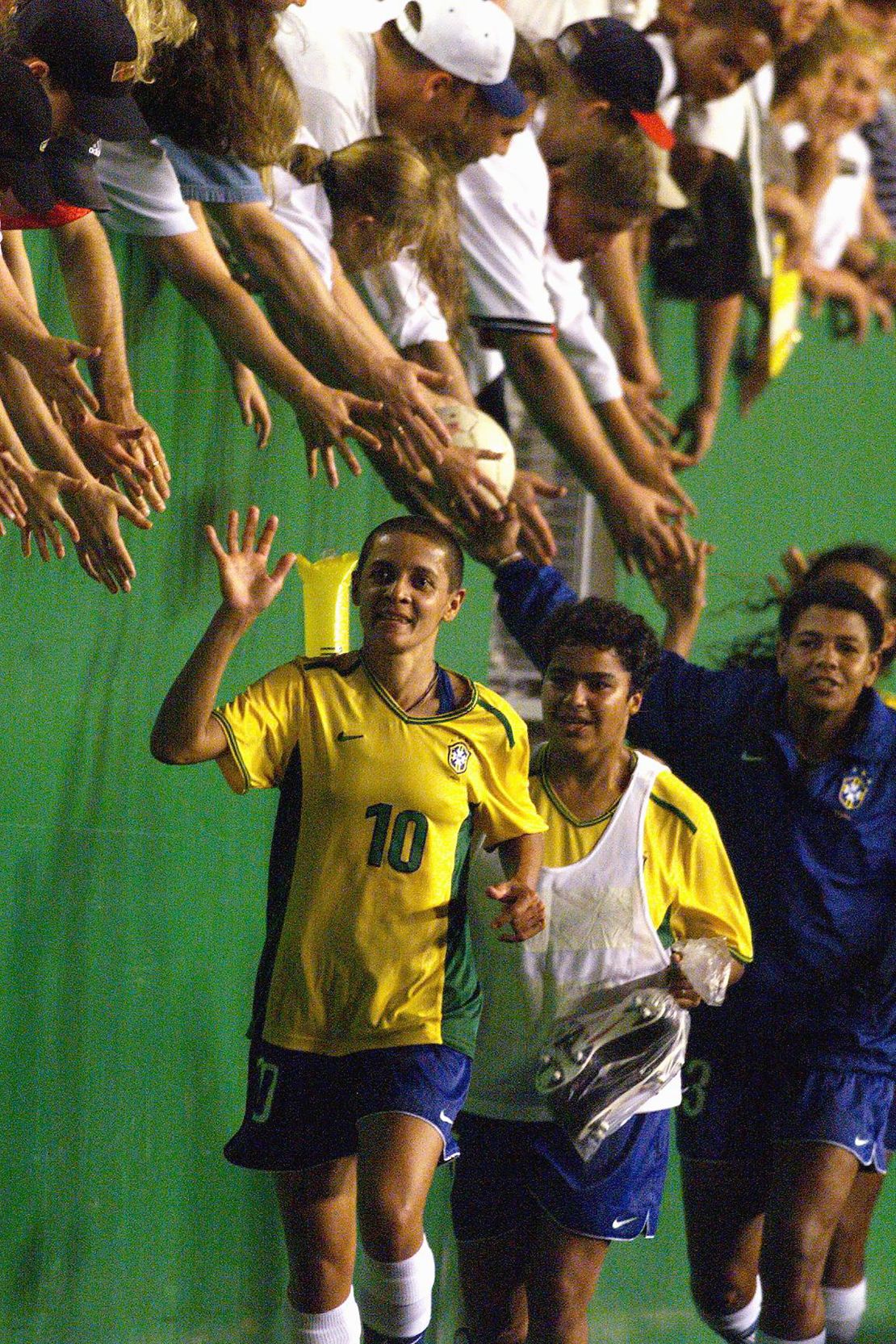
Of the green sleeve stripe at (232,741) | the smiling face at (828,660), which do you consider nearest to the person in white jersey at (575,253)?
the smiling face at (828,660)

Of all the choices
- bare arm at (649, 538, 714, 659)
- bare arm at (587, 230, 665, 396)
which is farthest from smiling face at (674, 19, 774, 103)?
bare arm at (649, 538, 714, 659)

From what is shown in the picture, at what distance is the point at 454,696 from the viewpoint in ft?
11.4

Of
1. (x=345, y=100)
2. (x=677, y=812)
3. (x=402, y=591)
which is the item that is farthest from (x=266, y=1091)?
(x=345, y=100)

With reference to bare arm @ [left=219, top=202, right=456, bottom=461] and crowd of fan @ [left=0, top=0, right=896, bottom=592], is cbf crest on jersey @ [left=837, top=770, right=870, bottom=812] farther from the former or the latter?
bare arm @ [left=219, top=202, right=456, bottom=461]

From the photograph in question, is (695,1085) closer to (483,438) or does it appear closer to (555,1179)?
(555,1179)

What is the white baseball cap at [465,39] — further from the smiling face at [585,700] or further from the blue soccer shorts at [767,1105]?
the blue soccer shorts at [767,1105]

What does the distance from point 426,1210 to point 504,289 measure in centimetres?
224

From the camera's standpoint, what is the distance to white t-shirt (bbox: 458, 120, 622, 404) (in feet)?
14.6

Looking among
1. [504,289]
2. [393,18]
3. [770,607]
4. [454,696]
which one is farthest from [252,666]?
[770,607]

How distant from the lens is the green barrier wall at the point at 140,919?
3695 mm

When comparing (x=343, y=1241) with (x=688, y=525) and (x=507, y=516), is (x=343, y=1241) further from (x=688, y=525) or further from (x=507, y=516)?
(x=688, y=525)

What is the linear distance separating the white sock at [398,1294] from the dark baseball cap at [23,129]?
1971 millimetres

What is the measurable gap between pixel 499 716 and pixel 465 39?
166 cm

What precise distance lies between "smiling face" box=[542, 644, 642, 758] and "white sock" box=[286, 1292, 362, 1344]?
1.16 m
